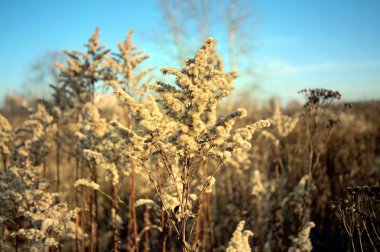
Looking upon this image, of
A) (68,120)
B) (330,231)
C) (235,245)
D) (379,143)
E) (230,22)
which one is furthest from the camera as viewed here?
(230,22)

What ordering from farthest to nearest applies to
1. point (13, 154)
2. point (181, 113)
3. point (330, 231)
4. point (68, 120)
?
point (68, 120) → point (330, 231) → point (13, 154) → point (181, 113)

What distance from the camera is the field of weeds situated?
308 centimetres

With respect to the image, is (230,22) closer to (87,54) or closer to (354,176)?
(354,176)

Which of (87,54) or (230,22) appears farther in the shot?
(230,22)

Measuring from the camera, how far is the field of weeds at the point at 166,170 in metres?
3.08

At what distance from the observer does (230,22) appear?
21297 mm

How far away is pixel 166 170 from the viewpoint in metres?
5.23

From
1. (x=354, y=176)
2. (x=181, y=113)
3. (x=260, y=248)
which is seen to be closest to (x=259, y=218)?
Answer: (x=260, y=248)

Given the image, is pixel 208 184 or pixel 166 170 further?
pixel 166 170

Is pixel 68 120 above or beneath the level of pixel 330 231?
above

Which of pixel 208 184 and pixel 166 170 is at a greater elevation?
pixel 166 170

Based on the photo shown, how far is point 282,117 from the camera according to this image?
8133mm

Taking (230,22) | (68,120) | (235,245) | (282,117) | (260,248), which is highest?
(230,22)

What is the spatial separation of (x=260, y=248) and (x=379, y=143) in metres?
10.1
